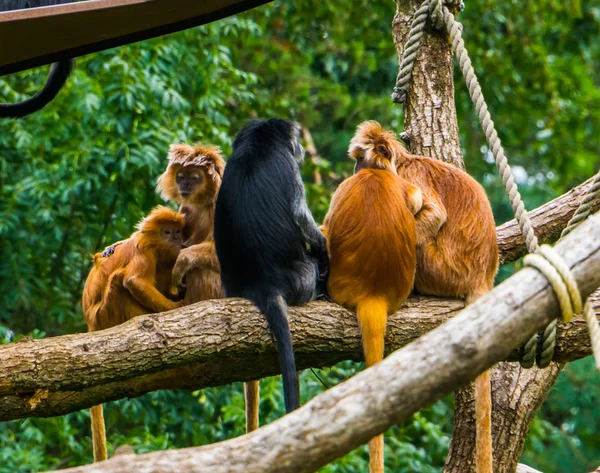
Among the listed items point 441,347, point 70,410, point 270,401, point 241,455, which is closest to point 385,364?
point 441,347

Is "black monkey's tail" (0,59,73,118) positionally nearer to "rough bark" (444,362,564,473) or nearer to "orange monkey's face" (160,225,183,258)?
"orange monkey's face" (160,225,183,258)

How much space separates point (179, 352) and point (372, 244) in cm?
100

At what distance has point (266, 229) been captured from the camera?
13.1 ft

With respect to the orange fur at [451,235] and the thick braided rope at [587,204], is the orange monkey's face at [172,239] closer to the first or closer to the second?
the orange fur at [451,235]

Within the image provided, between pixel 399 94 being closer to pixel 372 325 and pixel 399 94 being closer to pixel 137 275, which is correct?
pixel 372 325

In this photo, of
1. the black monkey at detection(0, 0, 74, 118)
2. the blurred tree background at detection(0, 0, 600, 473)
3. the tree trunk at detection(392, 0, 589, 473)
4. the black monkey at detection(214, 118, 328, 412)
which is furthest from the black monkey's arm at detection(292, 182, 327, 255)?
the blurred tree background at detection(0, 0, 600, 473)

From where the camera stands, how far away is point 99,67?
21.6 ft

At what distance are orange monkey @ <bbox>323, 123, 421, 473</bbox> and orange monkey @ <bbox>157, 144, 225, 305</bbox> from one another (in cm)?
56

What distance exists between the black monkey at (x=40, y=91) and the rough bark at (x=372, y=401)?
2.82 m

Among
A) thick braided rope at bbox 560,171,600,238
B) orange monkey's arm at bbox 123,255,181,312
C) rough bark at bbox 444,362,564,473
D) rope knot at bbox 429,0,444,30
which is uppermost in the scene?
rope knot at bbox 429,0,444,30

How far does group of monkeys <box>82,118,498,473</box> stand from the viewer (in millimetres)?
3928

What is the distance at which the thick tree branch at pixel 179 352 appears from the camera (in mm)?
3371

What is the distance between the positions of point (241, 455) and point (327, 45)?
27.2ft

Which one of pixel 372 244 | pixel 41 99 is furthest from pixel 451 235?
pixel 41 99
